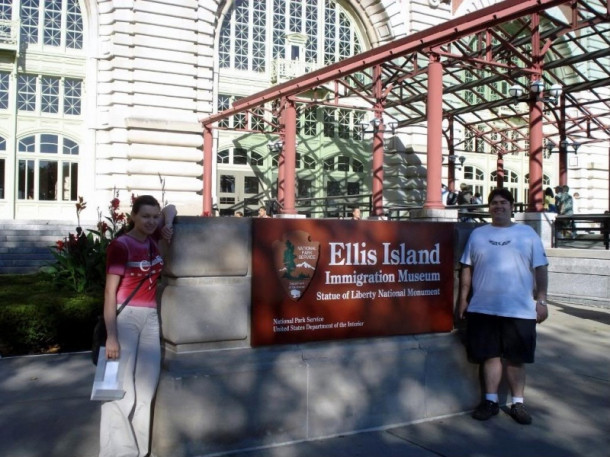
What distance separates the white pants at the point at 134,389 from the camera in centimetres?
405

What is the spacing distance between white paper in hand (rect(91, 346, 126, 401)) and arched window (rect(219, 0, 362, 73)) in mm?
22266

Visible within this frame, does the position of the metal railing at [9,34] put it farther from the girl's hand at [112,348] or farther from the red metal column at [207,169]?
the girl's hand at [112,348]

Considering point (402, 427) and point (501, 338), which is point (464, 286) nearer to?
point (501, 338)

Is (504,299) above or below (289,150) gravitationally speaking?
below

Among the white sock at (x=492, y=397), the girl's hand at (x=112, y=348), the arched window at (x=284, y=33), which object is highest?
the arched window at (x=284, y=33)

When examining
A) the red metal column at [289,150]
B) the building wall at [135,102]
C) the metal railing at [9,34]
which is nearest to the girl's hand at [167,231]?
the red metal column at [289,150]

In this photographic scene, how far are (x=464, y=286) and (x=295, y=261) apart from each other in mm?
1647

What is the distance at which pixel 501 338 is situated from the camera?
5.26 meters

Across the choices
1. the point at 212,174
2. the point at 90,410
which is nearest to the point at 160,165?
the point at 212,174

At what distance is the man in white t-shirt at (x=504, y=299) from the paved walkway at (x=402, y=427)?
1.16ft

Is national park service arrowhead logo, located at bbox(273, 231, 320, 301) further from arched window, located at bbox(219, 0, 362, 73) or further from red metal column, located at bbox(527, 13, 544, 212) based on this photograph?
arched window, located at bbox(219, 0, 362, 73)

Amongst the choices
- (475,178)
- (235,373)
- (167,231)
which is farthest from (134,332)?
(475,178)

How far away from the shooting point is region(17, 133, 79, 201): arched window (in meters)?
22.1

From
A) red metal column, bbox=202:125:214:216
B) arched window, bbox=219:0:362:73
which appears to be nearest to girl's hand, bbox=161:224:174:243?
red metal column, bbox=202:125:214:216
